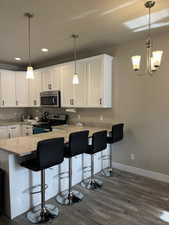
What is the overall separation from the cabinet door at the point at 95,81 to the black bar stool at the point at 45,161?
178cm

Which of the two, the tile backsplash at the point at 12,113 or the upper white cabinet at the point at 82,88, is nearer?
the upper white cabinet at the point at 82,88

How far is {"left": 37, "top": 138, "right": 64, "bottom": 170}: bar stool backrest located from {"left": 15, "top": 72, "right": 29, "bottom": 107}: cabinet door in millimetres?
3721

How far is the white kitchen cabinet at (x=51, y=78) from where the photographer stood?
452cm

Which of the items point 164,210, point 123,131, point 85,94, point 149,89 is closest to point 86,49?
point 85,94

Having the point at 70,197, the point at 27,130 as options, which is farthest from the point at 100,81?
Answer: the point at 27,130

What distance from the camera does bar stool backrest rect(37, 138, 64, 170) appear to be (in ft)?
6.51

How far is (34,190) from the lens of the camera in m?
2.46

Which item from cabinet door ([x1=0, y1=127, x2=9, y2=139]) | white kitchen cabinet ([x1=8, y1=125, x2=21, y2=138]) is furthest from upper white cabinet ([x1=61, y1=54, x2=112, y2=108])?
cabinet door ([x1=0, y1=127, x2=9, y2=139])

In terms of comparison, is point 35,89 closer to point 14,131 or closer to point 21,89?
point 21,89

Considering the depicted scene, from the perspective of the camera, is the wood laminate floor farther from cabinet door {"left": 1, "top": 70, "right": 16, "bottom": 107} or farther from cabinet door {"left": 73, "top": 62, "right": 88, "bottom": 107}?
cabinet door {"left": 1, "top": 70, "right": 16, "bottom": 107}

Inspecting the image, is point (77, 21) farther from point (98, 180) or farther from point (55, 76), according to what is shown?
point (98, 180)

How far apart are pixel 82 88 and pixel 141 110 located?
4.83 feet

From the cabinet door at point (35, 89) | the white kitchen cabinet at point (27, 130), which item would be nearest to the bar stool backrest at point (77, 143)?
the white kitchen cabinet at point (27, 130)

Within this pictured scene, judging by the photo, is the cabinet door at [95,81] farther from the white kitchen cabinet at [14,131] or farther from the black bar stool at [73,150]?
the white kitchen cabinet at [14,131]
